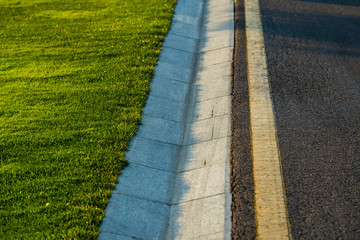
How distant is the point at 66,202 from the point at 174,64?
3963 millimetres

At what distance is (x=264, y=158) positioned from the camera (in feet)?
16.9

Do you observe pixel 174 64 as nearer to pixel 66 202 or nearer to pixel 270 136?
pixel 270 136

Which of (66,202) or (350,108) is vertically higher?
(350,108)

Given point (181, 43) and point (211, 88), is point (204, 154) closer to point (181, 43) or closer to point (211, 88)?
point (211, 88)

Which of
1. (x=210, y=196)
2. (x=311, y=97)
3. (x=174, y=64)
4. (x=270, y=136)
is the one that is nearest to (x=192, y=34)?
(x=174, y=64)

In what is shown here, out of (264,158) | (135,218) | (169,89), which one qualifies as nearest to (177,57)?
(169,89)

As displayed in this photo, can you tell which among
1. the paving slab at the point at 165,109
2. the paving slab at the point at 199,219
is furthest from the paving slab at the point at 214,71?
the paving slab at the point at 199,219

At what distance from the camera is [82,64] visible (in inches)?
300

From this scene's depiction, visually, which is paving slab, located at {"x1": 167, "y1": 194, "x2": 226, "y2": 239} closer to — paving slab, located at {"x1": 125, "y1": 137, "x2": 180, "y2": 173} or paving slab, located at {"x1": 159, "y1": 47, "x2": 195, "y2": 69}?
paving slab, located at {"x1": 125, "y1": 137, "x2": 180, "y2": 173}

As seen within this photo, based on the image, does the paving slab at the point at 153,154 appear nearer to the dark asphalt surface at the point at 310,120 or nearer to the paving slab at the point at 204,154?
the paving slab at the point at 204,154

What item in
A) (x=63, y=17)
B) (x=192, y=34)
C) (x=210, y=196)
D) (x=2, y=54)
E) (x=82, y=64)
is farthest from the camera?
(x=63, y=17)

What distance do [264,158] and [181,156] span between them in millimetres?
1027

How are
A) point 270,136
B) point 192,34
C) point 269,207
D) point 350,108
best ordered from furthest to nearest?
1. point 192,34
2. point 350,108
3. point 270,136
4. point 269,207

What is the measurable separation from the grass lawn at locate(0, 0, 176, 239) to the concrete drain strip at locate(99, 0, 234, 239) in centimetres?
20
